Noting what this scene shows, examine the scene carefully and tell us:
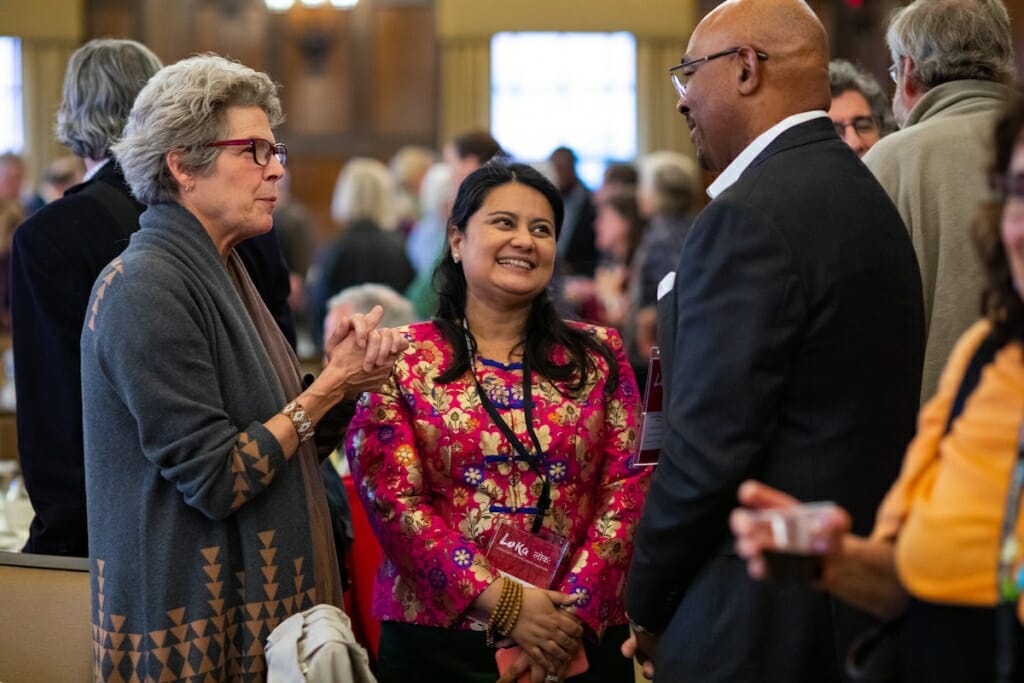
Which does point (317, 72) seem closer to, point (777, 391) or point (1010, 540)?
point (777, 391)

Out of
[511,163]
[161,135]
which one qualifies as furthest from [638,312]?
[161,135]

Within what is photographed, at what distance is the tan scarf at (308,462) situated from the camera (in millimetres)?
2543

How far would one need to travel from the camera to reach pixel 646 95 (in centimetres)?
1257

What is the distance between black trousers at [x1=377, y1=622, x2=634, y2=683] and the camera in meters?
2.67

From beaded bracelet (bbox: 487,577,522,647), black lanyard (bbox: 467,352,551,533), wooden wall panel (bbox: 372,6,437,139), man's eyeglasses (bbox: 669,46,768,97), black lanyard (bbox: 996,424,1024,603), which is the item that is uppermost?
wooden wall panel (bbox: 372,6,437,139)

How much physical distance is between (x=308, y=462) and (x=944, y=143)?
57.9 inches

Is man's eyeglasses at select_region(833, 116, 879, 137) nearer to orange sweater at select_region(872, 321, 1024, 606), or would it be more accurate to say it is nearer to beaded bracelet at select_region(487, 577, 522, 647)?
beaded bracelet at select_region(487, 577, 522, 647)

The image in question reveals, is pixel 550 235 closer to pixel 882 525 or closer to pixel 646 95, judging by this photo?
pixel 882 525

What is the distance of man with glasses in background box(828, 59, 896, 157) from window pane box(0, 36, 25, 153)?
10152mm

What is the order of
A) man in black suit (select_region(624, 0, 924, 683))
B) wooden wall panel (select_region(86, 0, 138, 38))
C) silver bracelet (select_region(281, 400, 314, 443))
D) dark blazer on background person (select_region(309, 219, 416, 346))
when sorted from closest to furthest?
man in black suit (select_region(624, 0, 924, 683)), silver bracelet (select_region(281, 400, 314, 443)), dark blazer on background person (select_region(309, 219, 416, 346)), wooden wall panel (select_region(86, 0, 138, 38))

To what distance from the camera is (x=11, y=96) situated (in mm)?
12555

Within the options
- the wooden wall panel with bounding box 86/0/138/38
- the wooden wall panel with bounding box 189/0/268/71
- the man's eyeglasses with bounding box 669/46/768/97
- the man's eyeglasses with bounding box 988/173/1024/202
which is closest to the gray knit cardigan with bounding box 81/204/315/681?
the man's eyeglasses with bounding box 669/46/768/97

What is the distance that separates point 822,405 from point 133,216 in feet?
5.26

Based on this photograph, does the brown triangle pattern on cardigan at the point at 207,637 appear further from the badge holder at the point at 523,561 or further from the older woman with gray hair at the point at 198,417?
the badge holder at the point at 523,561
